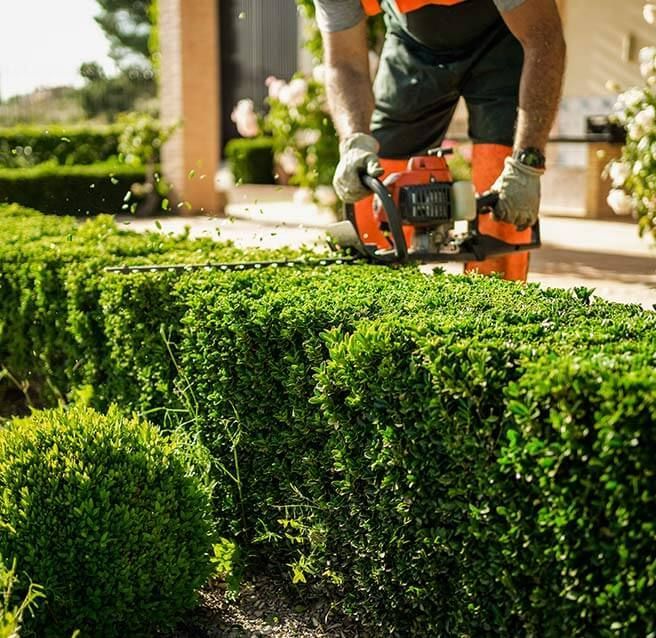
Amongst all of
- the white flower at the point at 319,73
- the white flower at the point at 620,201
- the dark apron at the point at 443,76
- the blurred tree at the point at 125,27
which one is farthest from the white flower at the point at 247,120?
the blurred tree at the point at 125,27

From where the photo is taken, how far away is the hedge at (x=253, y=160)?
55.9 feet

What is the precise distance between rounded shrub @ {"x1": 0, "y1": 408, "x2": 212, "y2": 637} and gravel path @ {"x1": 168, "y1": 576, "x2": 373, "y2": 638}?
0.17 m

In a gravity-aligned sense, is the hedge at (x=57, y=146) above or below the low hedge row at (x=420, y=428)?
above

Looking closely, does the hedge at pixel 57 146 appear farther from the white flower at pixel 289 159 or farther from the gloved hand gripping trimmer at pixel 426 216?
the gloved hand gripping trimmer at pixel 426 216

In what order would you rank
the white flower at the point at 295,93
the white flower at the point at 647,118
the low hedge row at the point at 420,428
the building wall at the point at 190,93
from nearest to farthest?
the low hedge row at the point at 420,428 < the white flower at the point at 647,118 < the white flower at the point at 295,93 < the building wall at the point at 190,93

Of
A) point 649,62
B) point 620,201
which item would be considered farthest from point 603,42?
point 649,62

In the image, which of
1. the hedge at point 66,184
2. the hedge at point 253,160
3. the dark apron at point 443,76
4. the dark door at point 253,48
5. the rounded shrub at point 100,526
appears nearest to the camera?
the rounded shrub at point 100,526

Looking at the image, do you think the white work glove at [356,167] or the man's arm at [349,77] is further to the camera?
the man's arm at [349,77]

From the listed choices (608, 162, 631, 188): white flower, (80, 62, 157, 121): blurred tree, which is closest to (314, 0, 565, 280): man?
(608, 162, 631, 188): white flower

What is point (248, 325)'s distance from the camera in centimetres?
287

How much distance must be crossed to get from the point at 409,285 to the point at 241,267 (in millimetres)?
725

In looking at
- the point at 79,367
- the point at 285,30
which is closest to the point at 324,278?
the point at 79,367

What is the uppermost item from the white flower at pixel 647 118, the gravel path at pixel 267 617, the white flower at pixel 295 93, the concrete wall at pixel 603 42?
the concrete wall at pixel 603 42

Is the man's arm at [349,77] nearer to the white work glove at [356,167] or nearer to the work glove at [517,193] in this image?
the white work glove at [356,167]
